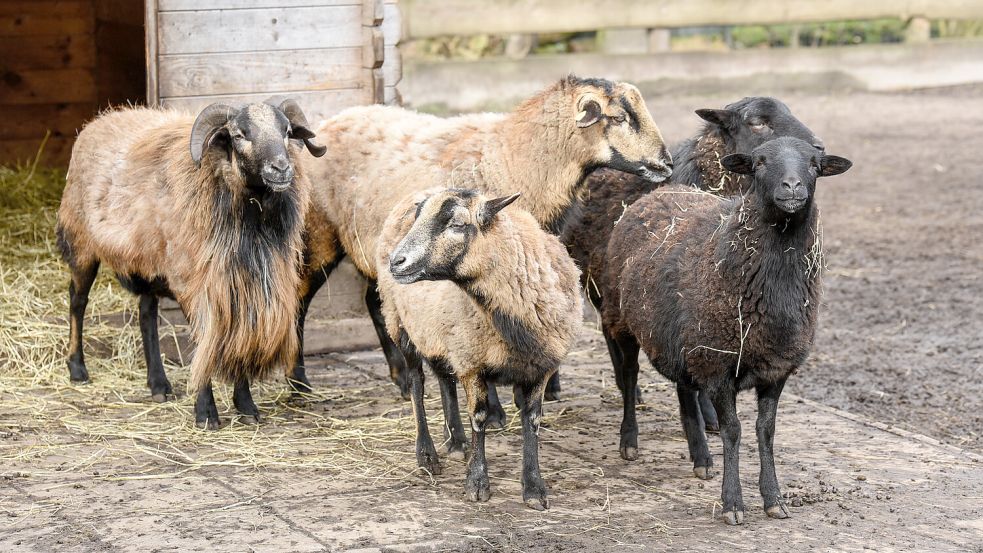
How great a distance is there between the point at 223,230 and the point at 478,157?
1.50 metres

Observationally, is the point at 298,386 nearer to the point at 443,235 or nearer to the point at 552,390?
the point at 552,390

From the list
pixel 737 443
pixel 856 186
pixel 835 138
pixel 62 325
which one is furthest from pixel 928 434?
pixel 835 138

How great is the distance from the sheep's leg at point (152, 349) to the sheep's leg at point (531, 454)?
2802 millimetres

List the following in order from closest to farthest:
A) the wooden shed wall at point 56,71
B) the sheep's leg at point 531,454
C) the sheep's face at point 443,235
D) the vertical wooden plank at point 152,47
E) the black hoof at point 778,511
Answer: the sheep's face at point 443,235 → the black hoof at point 778,511 → the sheep's leg at point 531,454 → the vertical wooden plank at point 152,47 → the wooden shed wall at point 56,71

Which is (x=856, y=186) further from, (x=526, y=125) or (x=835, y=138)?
(x=526, y=125)

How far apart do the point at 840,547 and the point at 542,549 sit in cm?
128

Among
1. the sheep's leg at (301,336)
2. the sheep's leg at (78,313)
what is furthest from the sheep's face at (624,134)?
the sheep's leg at (78,313)

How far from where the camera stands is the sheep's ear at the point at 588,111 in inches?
271

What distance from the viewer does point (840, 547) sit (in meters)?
5.36

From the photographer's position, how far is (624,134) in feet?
22.8

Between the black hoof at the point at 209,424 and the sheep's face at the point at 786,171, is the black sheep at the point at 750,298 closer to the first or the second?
the sheep's face at the point at 786,171

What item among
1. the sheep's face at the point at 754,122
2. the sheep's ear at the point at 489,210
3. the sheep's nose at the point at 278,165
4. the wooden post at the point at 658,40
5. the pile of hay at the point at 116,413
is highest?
the wooden post at the point at 658,40

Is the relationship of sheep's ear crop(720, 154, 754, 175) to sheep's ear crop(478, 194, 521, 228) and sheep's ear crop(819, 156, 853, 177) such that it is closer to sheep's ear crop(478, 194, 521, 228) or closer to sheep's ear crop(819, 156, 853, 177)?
sheep's ear crop(819, 156, 853, 177)

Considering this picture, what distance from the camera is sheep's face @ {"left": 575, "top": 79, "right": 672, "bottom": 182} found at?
694 centimetres
